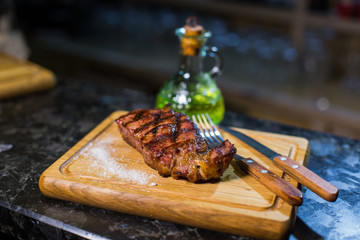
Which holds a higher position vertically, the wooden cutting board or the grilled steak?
the grilled steak

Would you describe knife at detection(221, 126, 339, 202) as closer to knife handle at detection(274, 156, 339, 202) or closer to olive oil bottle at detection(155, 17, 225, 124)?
knife handle at detection(274, 156, 339, 202)

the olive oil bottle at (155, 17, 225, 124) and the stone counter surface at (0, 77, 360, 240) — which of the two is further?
the olive oil bottle at (155, 17, 225, 124)

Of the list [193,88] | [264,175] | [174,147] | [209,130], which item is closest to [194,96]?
[193,88]

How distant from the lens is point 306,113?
9.20 ft

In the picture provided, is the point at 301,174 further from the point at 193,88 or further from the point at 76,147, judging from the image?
the point at 76,147

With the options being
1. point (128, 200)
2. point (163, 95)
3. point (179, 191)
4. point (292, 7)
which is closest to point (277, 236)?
point (179, 191)

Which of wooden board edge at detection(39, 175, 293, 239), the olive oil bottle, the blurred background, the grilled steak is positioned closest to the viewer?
wooden board edge at detection(39, 175, 293, 239)

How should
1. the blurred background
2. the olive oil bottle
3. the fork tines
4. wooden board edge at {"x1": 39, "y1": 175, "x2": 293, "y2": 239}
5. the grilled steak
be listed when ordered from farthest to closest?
the blurred background
the olive oil bottle
the fork tines
the grilled steak
wooden board edge at {"x1": 39, "y1": 175, "x2": 293, "y2": 239}

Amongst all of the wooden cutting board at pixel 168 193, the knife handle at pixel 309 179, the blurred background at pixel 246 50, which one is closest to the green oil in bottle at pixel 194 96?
the wooden cutting board at pixel 168 193

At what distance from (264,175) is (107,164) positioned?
0.43 m

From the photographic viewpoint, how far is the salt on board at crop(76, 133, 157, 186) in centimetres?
99

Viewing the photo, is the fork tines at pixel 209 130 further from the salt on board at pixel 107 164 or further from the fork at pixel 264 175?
the salt on board at pixel 107 164

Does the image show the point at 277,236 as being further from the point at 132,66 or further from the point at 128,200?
the point at 132,66

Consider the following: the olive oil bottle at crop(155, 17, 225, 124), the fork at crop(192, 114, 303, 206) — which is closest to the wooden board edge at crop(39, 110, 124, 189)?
the olive oil bottle at crop(155, 17, 225, 124)
